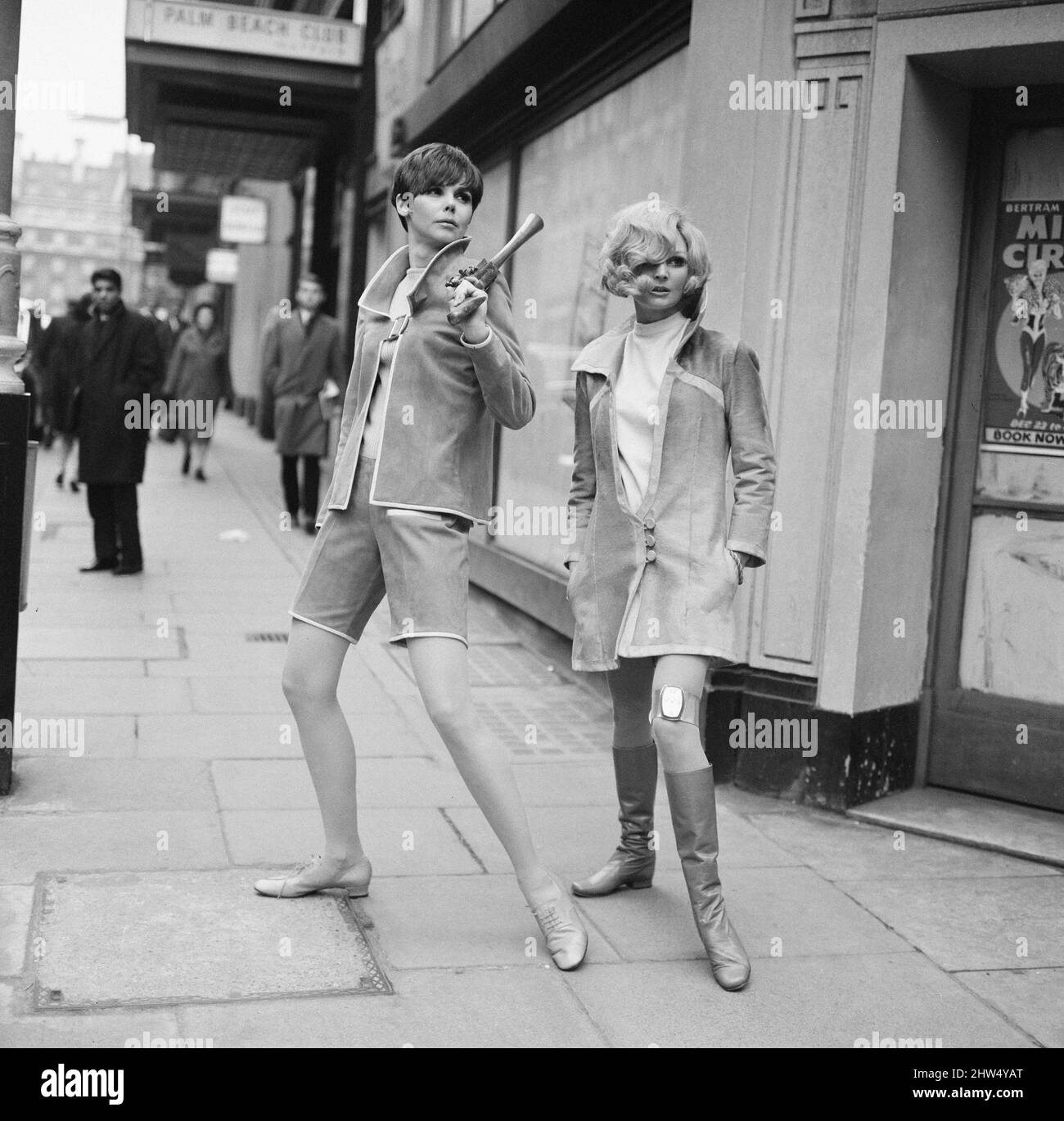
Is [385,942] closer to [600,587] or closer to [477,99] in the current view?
[600,587]

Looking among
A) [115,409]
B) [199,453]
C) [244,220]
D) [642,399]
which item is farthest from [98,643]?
[244,220]

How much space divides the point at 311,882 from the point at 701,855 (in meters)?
1.04

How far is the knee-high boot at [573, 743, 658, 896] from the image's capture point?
13.0ft

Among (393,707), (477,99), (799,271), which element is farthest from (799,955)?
(477,99)

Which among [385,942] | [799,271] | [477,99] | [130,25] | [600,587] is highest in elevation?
[130,25]

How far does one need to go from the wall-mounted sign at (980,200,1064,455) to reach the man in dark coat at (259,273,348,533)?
6.74 metres

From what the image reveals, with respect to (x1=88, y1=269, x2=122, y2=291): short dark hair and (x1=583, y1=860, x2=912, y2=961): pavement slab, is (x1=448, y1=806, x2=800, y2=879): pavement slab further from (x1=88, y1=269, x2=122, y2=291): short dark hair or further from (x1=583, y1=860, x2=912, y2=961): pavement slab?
(x1=88, y1=269, x2=122, y2=291): short dark hair

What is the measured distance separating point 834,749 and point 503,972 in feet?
6.39

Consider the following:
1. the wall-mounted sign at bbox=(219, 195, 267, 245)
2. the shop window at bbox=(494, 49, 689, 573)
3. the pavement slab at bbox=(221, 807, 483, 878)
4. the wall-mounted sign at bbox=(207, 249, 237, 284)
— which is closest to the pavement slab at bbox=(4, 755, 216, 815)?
the pavement slab at bbox=(221, 807, 483, 878)

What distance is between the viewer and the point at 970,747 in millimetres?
5270

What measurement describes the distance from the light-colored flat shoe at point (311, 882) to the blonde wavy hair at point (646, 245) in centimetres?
161

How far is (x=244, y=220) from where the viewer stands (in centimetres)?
2331

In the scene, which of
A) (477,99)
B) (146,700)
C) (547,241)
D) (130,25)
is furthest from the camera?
(130,25)

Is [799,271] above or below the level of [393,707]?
above
